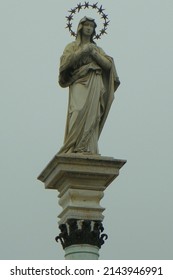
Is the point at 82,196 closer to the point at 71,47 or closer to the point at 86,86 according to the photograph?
the point at 86,86

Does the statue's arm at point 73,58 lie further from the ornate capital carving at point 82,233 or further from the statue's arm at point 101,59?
the ornate capital carving at point 82,233

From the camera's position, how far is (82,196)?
35.3 meters

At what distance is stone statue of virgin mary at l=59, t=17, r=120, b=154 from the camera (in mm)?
35625

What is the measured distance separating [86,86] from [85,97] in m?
0.24

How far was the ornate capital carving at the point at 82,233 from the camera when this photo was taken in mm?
34938

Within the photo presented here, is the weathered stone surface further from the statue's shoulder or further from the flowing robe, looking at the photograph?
the statue's shoulder

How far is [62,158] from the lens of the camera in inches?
1380

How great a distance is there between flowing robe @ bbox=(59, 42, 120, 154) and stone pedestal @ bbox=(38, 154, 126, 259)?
422 mm

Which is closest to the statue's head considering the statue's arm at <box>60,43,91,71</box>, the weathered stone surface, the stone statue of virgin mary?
the stone statue of virgin mary

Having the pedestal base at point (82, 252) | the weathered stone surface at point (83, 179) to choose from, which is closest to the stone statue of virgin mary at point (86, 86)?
the weathered stone surface at point (83, 179)

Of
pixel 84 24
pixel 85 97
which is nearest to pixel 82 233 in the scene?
pixel 85 97
